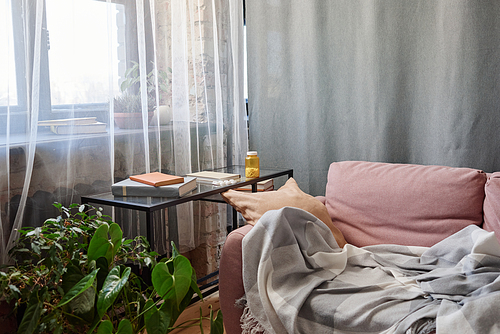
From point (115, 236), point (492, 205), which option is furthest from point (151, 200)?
point (492, 205)

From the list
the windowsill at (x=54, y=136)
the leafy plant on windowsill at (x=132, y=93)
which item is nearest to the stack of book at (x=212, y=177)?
the windowsill at (x=54, y=136)

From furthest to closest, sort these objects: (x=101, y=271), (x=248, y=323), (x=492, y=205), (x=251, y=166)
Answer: (x=251, y=166) < (x=492, y=205) < (x=248, y=323) < (x=101, y=271)

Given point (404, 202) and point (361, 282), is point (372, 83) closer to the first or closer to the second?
point (404, 202)

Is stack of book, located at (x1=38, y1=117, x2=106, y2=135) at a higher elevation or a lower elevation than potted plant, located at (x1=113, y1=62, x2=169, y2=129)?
lower

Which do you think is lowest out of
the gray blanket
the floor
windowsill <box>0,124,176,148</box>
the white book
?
the floor

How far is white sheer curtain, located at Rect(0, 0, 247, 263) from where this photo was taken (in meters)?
1.60

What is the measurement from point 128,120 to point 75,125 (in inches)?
10.6

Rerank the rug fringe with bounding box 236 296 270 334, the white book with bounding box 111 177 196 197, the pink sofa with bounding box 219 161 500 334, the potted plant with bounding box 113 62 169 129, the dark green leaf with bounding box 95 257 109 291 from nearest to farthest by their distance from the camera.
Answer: the dark green leaf with bounding box 95 257 109 291, the rug fringe with bounding box 236 296 270 334, the pink sofa with bounding box 219 161 500 334, the white book with bounding box 111 177 196 197, the potted plant with bounding box 113 62 169 129

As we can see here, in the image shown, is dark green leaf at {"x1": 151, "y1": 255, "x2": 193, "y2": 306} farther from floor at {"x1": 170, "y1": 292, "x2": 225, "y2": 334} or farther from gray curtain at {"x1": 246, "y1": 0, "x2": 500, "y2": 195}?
gray curtain at {"x1": 246, "y1": 0, "x2": 500, "y2": 195}

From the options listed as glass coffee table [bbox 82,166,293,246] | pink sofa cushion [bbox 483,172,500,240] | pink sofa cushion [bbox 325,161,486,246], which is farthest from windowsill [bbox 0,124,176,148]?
pink sofa cushion [bbox 483,172,500,240]

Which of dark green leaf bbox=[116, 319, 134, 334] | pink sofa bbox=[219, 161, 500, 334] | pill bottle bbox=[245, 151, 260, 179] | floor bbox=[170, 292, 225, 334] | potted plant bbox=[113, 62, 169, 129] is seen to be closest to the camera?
dark green leaf bbox=[116, 319, 134, 334]

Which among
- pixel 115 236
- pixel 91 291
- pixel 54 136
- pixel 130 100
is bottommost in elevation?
pixel 91 291

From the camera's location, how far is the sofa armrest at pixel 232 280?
152 cm

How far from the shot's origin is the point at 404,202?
1.79 m
